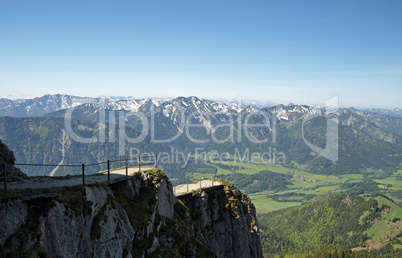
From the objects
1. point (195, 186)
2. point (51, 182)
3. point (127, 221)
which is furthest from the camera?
point (195, 186)

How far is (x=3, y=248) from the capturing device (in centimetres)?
1545

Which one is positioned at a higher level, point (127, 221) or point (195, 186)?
point (127, 221)

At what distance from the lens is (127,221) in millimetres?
24406

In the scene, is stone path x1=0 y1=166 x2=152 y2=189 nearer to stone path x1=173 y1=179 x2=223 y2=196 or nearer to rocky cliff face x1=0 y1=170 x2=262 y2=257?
rocky cliff face x1=0 y1=170 x2=262 y2=257

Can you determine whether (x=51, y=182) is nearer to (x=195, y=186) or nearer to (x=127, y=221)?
(x=127, y=221)

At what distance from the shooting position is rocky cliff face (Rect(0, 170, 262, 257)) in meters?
17.2

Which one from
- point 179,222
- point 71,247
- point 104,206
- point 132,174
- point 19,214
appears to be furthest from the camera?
point 179,222

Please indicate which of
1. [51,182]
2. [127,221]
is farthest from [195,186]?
[51,182]

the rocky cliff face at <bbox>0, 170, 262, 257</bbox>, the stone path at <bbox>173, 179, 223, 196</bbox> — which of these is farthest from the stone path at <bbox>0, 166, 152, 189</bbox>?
the stone path at <bbox>173, 179, 223, 196</bbox>

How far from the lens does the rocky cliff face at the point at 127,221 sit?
56.3ft

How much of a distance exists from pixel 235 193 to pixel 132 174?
64.6ft

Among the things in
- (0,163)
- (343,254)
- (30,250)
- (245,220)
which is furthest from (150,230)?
(343,254)

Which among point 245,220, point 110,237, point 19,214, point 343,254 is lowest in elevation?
point 343,254

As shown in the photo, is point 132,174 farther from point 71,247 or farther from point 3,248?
point 3,248
